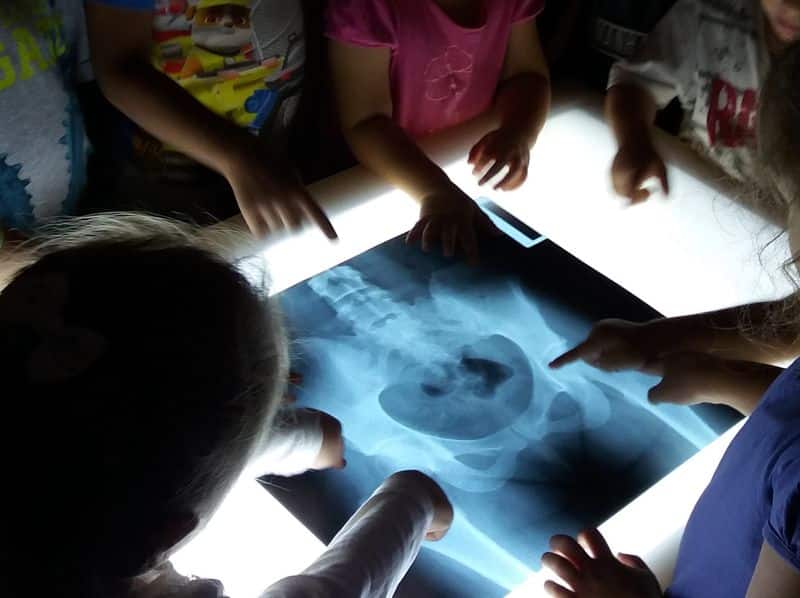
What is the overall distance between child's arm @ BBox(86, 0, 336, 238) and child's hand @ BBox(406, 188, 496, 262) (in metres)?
0.08

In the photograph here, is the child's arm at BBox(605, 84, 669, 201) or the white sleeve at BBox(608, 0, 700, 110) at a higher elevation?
the white sleeve at BBox(608, 0, 700, 110)

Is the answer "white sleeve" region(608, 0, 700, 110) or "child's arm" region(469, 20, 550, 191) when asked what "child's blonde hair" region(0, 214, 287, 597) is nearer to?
"child's arm" region(469, 20, 550, 191)

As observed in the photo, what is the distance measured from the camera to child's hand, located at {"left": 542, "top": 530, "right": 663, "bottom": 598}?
18.8 inches

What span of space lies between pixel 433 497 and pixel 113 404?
28cm

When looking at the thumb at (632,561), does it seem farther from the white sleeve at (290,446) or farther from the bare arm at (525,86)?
the bare arm at (525,86)

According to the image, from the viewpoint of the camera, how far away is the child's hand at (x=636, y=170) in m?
0.75

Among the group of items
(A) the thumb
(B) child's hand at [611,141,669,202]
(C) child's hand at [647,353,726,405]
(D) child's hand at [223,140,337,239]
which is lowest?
(A) the thumb

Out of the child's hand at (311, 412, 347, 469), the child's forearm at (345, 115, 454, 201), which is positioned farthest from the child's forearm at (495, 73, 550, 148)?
the child's hand at (311, 412, 347, 469)

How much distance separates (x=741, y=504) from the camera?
0.47 meters

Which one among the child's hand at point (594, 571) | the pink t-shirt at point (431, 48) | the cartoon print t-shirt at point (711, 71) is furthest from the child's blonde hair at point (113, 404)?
the cartoon print t-shirt at point (711, 71)

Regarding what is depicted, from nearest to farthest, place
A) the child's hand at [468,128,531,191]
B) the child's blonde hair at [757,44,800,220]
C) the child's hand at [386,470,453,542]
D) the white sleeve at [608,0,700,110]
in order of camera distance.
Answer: the child's blonde hair at [757,44,800,220] < the child's hand at [386,470,453,542] < the child's hand at [468,128,531,191] < the white sleeve at [608,0,700,110]

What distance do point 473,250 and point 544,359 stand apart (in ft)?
0.40

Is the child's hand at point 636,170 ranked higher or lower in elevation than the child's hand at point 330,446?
higher

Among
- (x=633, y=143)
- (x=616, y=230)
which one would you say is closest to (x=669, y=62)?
(x=633, y=143)
